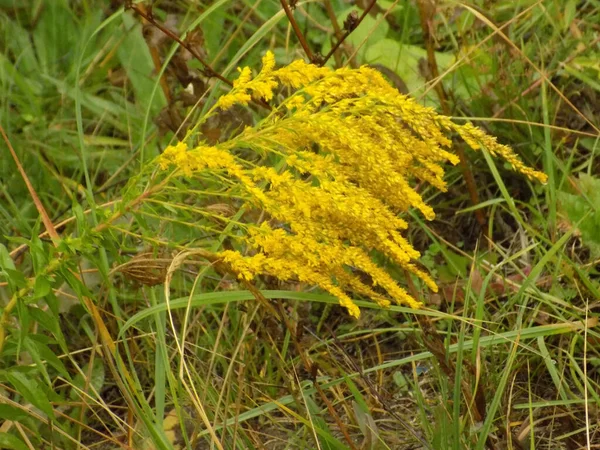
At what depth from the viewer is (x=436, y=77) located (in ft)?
7.82

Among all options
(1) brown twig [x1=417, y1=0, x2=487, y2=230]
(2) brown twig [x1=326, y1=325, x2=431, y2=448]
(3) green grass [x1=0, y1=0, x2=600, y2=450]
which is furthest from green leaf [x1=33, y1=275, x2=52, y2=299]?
(1) brown twig [x1=417, y1=0, x2=487, y2=230]

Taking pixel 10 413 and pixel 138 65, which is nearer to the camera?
pixel 10 413

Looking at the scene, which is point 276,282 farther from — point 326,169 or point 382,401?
point 326,169

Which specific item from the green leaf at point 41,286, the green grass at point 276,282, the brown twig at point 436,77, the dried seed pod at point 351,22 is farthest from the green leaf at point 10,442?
the brown twig at point 436,77

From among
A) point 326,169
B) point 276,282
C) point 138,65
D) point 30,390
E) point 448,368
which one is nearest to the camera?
point 326,169

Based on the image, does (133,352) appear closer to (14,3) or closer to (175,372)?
(175,372)

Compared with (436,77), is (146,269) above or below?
below

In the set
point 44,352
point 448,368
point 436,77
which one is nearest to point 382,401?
point 448,368

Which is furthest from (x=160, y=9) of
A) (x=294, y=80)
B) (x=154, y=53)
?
(x=294, y=80)

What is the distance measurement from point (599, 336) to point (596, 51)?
4.05ft

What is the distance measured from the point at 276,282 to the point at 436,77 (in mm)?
767

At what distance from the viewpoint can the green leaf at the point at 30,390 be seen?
161 centimetres

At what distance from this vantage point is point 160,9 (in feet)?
10.9

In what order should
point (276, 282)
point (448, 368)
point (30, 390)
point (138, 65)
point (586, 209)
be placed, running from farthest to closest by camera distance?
point (138, 65) → point (586, 209) → point (276, 282) → point (448, 368) → point (30, 390)
